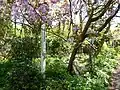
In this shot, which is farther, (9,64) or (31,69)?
(9,64)

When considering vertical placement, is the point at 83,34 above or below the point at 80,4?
below

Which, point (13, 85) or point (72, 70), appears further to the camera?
point (72, 70)

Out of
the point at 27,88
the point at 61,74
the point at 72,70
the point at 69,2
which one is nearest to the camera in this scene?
the point at 27,88

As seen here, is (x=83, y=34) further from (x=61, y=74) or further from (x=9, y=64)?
(x=9, y=64)

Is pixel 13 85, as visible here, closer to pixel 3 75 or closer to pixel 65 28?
pixel 3 75

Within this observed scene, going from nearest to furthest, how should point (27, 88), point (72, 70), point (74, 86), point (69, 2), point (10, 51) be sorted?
point (27, 88)
point (74, 86)
point (72, 70)
point (69, 2)
point (10, 51)

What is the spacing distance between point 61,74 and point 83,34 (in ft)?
4.33

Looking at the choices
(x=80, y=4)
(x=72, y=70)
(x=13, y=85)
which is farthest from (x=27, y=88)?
(x=80, y=4)

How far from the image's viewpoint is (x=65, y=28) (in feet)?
48.0

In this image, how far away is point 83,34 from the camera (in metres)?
8.73

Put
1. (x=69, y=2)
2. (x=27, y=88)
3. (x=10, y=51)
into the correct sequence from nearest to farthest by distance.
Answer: (x=27, y=88) → (x=69, y=2) → (x=10, y=51)

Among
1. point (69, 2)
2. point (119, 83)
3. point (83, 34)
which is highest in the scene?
point (69, 2)

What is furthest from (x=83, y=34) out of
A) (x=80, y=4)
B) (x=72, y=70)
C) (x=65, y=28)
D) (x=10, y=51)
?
(x=65, y=28)

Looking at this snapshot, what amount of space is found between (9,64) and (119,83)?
367cm
